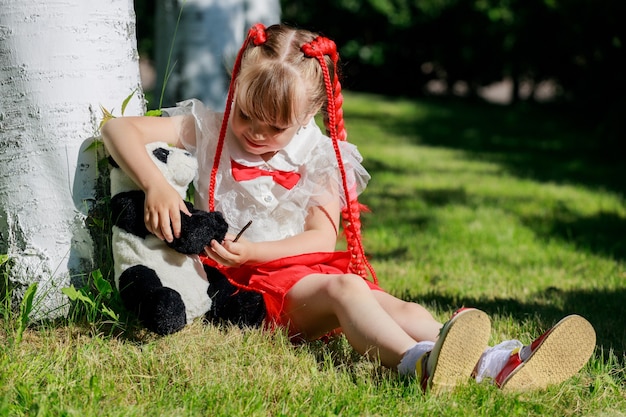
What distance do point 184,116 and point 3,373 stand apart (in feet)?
3.82

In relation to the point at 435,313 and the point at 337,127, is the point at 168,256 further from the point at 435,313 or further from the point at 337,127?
the point at 435,313

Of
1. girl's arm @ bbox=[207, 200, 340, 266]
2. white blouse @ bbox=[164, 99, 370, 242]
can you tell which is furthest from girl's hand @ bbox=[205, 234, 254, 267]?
white blouse @ bbox=[164, 99, 370, 242]

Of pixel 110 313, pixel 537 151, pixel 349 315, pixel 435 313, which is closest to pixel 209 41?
pixel 435 313

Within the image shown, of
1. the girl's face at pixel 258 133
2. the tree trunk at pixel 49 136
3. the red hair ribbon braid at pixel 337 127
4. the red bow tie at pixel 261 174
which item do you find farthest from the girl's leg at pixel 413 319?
the tree trunk at pixel 49 136

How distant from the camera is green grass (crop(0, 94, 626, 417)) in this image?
224 centimetres

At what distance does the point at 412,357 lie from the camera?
2428 mm

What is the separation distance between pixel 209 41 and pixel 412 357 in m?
4.00

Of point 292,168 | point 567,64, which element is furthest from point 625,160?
point 292,168

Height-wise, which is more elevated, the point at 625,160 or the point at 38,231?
the point at 38,231

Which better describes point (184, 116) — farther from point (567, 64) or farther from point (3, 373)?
point (567, 64)

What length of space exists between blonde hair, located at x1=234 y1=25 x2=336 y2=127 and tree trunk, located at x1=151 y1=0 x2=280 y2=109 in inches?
109

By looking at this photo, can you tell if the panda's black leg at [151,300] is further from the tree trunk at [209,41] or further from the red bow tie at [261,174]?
the tree trunk at [209,41]

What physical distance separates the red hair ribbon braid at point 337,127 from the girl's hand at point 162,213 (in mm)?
725

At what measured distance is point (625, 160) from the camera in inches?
354
